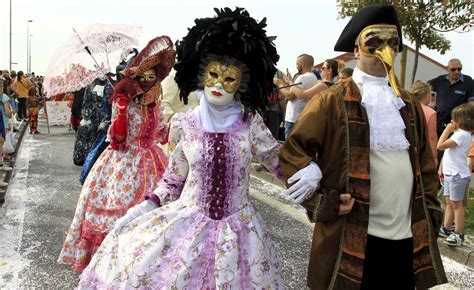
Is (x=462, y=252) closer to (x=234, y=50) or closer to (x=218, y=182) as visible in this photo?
(x=218, y=182)

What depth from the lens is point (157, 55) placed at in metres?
4.22

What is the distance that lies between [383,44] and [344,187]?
0.74 m

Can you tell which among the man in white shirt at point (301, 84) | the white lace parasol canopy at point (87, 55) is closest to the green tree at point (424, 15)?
the man in white shirt at point (301, 84)

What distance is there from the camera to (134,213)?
9.34 feet

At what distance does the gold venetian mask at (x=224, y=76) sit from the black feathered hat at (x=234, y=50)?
2.4 inches

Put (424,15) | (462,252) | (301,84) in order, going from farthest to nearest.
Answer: (424,15), (301,84), (462,252)

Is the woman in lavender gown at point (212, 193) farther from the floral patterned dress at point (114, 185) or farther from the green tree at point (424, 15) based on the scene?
the green tree at point (424, 15)

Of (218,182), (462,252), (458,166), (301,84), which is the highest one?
(301,84)

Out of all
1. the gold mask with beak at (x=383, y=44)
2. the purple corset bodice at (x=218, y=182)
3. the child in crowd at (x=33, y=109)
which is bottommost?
the child in crowd at (x=33, y=109)

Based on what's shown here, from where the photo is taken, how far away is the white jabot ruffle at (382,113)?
249cm

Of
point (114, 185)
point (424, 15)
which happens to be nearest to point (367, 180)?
point (114, 185)

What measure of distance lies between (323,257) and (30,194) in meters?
5.48

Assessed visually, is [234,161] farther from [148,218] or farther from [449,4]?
[449,4]

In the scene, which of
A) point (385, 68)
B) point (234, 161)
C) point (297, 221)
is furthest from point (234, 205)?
→ point (297, 221)
